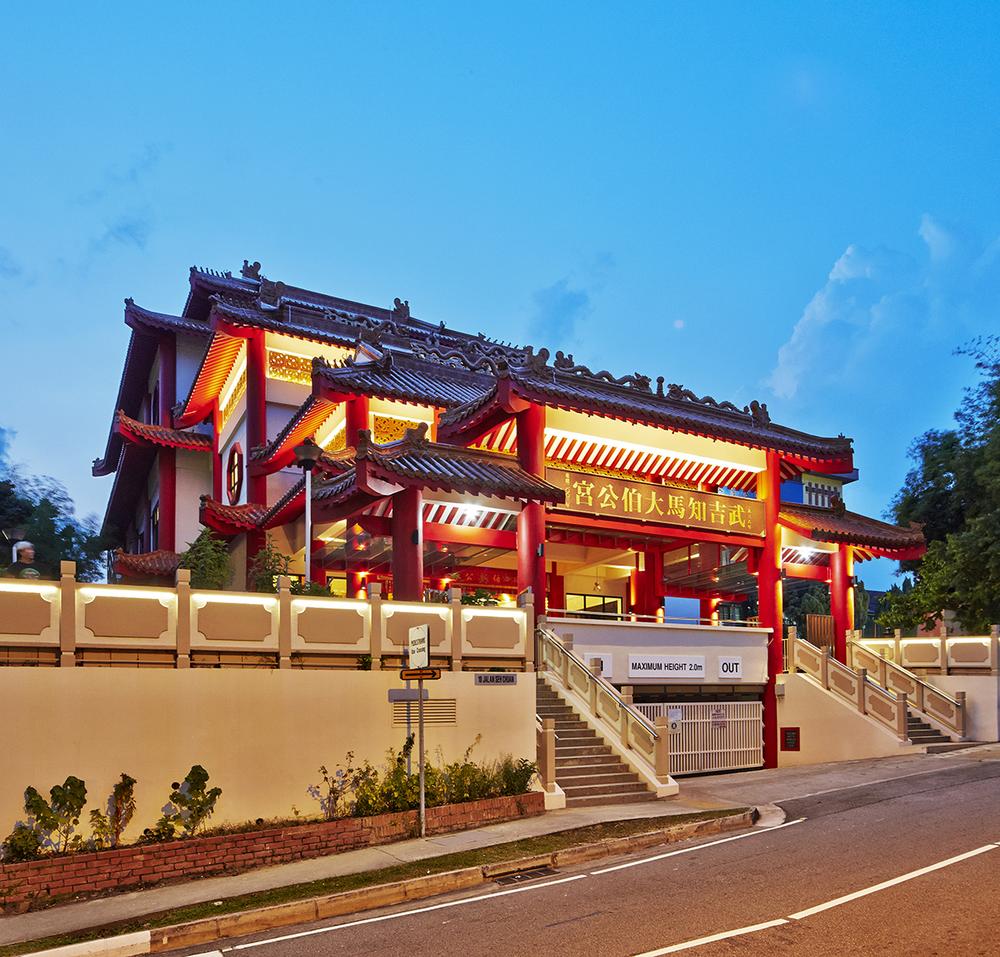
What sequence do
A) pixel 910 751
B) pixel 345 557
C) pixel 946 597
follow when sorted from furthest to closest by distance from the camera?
pixel 946 597 → pixel 345 557 → pixel 910 751

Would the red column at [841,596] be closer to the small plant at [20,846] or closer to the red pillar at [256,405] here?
the red pillar at [256,405]

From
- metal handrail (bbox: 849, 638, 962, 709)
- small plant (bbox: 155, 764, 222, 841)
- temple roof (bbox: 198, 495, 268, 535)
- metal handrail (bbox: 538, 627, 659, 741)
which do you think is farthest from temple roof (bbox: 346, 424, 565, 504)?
metal handrail (bbox: 849, 638, 962, 709)

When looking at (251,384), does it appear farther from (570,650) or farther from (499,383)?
(570,650)

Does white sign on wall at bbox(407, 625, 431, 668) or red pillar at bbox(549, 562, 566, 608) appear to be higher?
red pillar at bbox(549, 562, 566, 608)

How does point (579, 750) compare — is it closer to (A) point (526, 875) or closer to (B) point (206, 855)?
(A) point (526, 875)

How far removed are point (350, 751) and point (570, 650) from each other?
707 centimetres

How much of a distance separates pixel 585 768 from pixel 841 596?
14.3m

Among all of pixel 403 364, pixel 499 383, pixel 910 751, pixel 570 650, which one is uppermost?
pixel 403 364

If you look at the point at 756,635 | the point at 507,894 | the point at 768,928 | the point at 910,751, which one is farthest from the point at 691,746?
the point at 768,928

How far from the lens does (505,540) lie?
75.3ft

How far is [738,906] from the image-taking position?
9.88 meters

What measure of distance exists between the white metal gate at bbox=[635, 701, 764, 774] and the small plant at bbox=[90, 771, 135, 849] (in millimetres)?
12309

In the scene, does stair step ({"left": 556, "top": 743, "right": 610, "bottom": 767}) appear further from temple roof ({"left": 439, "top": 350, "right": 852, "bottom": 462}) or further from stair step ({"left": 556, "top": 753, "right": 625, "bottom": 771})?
temple roof ({"left": 439, "top": 350, "right": 852, "bottom": 462})

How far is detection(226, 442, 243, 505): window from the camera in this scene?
1196 inches
